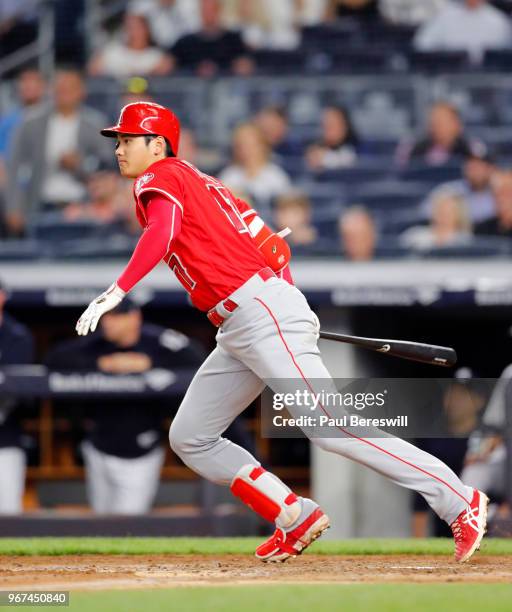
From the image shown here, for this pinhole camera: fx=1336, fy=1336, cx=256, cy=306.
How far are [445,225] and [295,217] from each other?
3.61 feet

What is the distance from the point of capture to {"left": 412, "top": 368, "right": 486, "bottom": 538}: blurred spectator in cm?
768

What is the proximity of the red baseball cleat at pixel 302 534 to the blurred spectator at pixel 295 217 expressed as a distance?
4826 mm

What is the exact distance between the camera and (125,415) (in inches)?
327

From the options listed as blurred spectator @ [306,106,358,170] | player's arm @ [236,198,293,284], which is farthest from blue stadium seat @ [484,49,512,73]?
player's arm @ [236,198,293,284]

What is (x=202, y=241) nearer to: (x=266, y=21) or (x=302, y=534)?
(x=302, y=534)

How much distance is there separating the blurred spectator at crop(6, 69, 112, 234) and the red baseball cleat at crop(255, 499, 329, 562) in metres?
6.04

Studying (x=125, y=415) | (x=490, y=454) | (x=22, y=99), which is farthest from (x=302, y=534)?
(x=22, y=99)

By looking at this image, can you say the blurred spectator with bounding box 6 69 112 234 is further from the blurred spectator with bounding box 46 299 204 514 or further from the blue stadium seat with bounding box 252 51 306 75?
the blurred spectator with bounding box 46 299 204 514

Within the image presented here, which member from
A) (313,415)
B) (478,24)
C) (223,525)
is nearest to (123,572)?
(313,415)

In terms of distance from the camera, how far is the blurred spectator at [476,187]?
10031mm

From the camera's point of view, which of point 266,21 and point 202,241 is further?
point 266,21

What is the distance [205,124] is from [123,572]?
22.9ft

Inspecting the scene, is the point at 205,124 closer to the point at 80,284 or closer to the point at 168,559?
the point at 80,284

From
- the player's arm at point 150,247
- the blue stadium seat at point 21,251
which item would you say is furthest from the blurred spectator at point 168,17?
the player's arm at point 150,247
